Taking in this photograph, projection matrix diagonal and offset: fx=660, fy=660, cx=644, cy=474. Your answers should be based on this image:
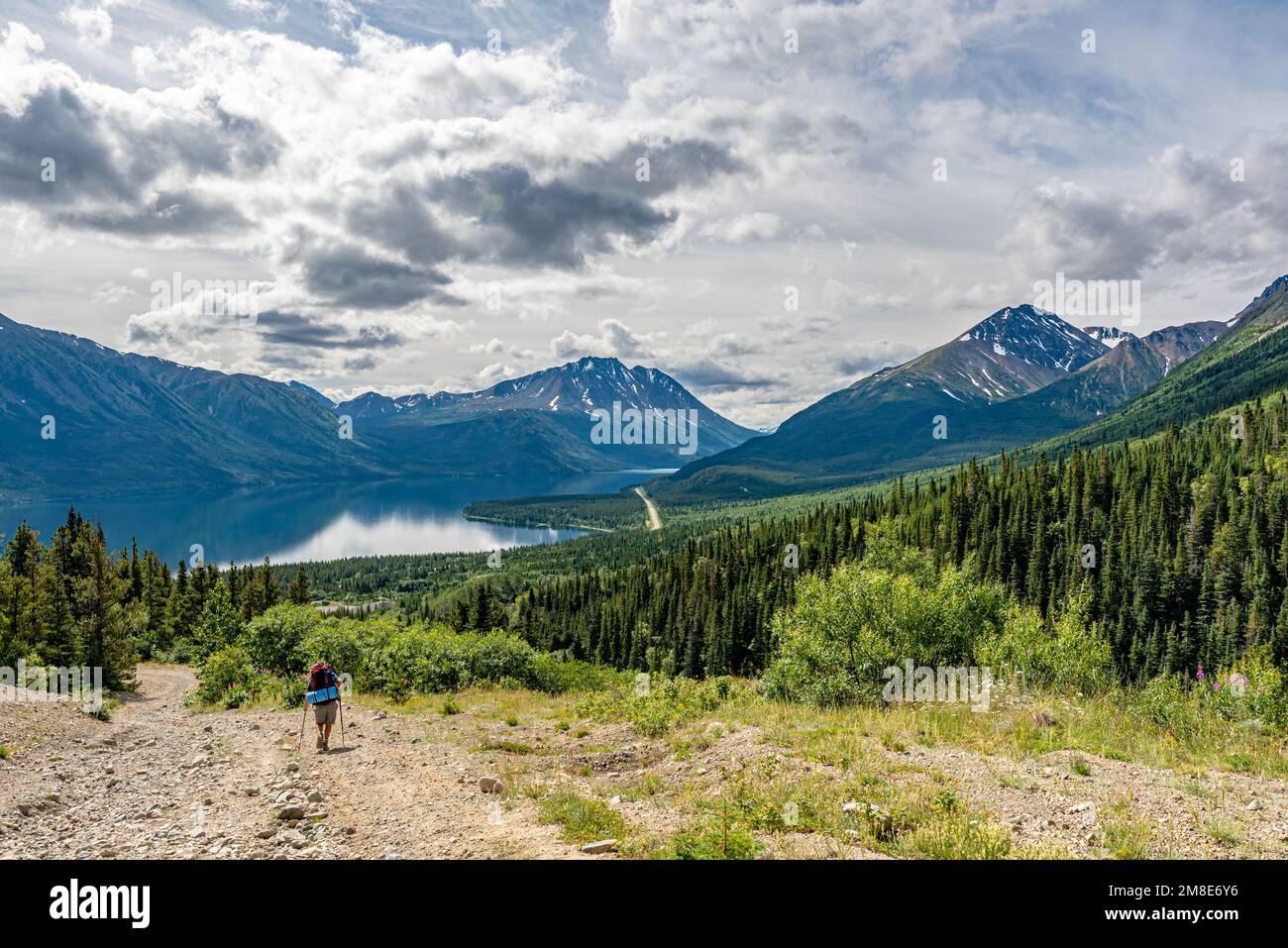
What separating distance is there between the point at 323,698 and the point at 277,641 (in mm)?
28554

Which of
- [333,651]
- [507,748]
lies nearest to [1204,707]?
[507,748]

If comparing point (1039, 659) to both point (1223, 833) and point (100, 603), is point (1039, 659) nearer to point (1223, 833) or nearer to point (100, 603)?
point (1223, 833)

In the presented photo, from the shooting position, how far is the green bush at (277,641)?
149ft

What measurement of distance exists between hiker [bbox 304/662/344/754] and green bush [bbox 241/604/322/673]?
25.6 metres

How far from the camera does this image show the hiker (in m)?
21.6

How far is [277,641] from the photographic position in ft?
151

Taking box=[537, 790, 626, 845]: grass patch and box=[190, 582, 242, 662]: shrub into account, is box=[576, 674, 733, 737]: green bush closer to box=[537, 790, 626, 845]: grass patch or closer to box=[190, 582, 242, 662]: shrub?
box=[537, 790, 626, 845]: grass patch

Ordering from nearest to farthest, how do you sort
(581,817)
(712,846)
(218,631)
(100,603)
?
(712,846)
(581,817)
(100,603)
(218,631)

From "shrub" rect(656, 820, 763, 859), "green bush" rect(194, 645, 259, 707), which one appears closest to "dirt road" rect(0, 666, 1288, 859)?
"shrub" rect(656, 820, 763, 859)

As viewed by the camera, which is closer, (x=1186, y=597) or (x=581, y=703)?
(x=581, y=703)

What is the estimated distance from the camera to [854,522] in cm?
17312
